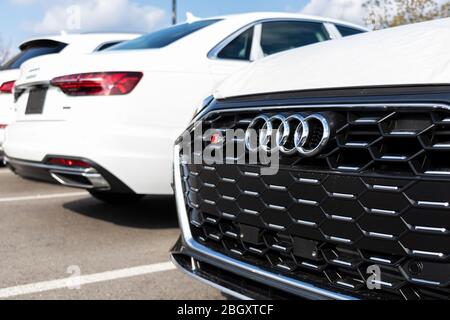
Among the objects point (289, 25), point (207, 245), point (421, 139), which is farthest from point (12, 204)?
point (421, 139)

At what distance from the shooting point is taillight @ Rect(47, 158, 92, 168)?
10.9 feet

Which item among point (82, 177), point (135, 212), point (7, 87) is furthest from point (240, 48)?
point (7, 87)

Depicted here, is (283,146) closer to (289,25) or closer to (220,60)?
(220,60)

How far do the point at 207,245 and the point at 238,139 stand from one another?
487 mm

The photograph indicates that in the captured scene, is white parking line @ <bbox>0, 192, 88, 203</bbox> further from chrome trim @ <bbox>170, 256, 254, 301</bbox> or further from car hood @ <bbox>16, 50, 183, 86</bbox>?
chrome trim @ <bbox>170, 256, 254, 301</bbox>

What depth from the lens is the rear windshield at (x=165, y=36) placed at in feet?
12.5

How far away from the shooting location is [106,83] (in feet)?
11.0

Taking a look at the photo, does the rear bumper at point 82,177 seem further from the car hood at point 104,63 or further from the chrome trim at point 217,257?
the chrome trim at point 217,257

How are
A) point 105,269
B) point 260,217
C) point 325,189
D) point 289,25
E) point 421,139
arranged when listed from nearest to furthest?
point 421,139
point 325,189
point 260,217
point 105,269
point 289,25

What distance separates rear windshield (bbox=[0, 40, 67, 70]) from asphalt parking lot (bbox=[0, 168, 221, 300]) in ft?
5.61

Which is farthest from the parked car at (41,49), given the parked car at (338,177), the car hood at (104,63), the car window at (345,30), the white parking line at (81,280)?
the parked car at (338,177)

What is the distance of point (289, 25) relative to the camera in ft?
14.7

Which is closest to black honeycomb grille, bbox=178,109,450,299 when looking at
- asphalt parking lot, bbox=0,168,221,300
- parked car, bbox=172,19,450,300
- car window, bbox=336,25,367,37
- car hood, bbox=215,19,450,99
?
parked car, bbox=172,19,450,300

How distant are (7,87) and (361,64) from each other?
16.0ft
